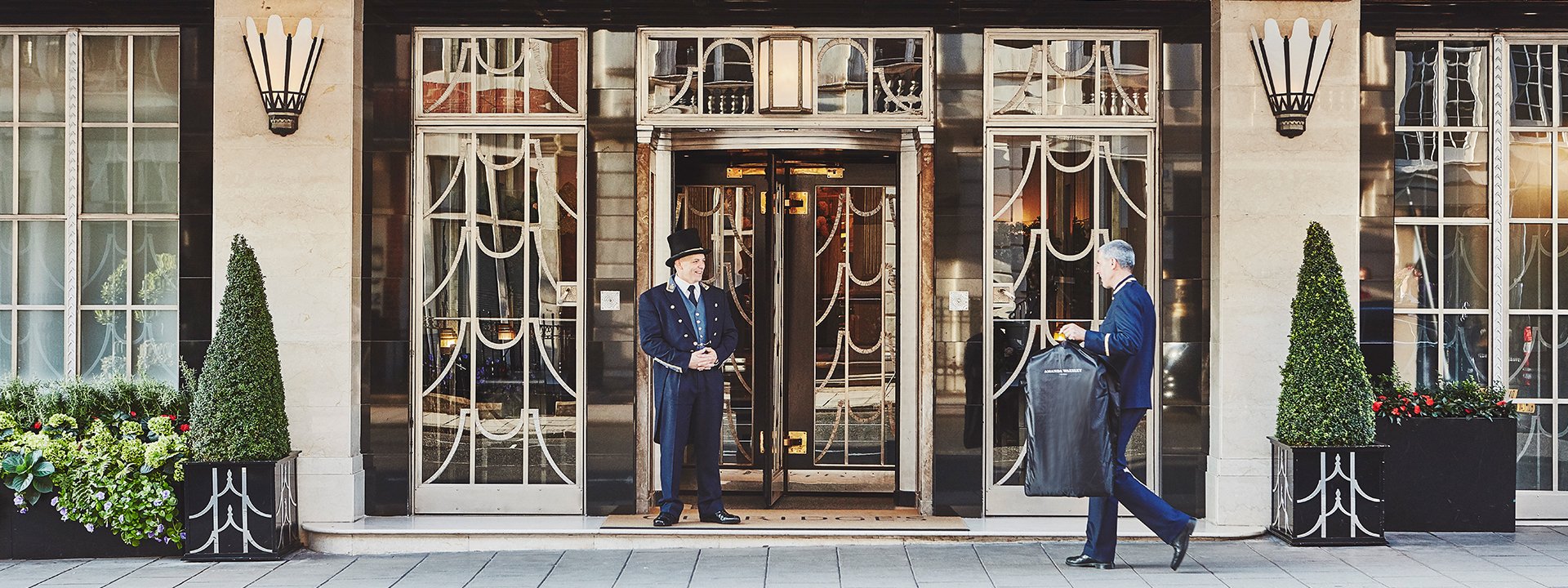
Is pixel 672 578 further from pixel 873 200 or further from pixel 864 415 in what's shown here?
pixel 873 200

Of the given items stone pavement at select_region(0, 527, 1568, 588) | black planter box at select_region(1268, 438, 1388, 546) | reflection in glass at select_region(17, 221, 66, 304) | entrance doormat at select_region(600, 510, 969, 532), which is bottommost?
stone pavement at select_region(0, 527, 1568, 588)

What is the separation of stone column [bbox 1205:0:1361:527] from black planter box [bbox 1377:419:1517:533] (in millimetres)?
780

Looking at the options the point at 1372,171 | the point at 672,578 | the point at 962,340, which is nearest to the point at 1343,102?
the point at 1372,171

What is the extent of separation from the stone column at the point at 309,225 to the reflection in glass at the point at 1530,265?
23.7 ft

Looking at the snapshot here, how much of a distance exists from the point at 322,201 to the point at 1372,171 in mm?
6333

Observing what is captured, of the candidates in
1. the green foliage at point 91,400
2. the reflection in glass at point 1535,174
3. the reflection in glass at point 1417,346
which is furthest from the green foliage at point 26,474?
the reflection in glass at point 1535,174

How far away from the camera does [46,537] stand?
7.57 metres

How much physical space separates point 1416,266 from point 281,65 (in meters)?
7.07

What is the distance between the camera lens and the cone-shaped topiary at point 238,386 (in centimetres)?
741

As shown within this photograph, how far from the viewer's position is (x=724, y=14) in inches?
334

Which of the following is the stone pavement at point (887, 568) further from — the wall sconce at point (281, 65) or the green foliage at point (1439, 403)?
the wall sconce at point (281, 65)

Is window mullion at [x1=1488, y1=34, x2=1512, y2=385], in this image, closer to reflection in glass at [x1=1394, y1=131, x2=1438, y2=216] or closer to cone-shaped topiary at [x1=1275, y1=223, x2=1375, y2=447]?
reflection in glass at [x1=1394, y1=131, x2=1438, y2=216]

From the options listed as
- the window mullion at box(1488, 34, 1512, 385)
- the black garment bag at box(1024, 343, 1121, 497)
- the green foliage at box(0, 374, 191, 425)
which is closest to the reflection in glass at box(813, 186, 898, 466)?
the black garment bag at box(1024, 343, 1121, 497)

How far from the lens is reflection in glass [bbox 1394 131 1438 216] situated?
8.65 metres
